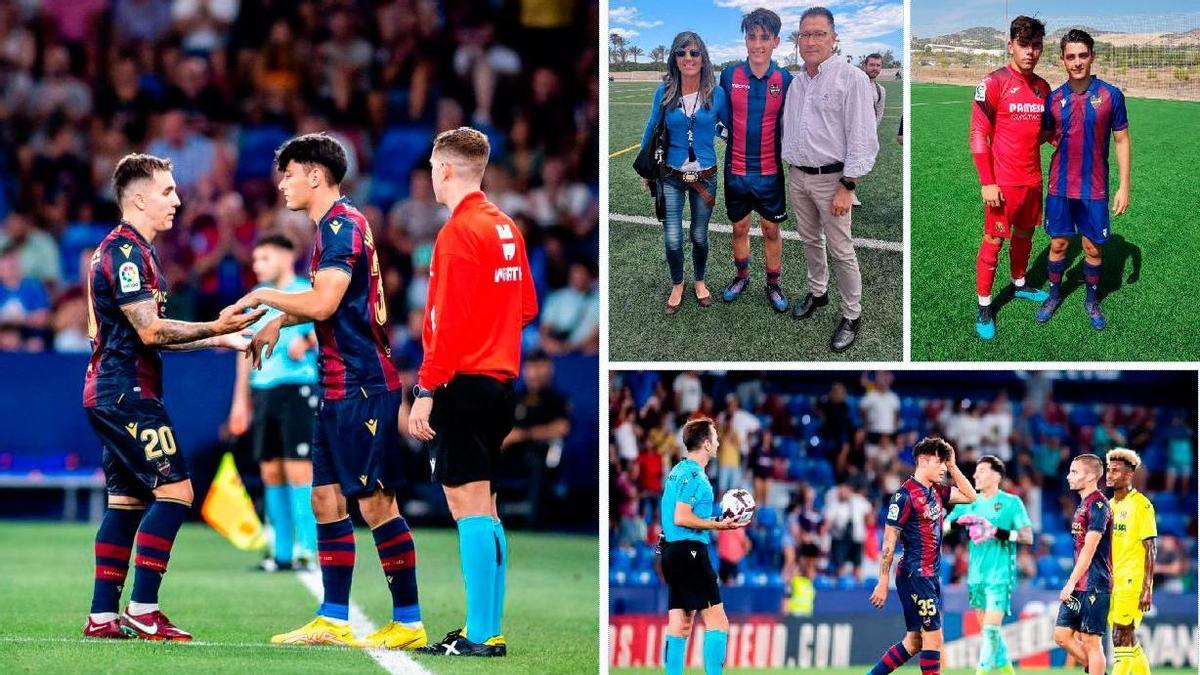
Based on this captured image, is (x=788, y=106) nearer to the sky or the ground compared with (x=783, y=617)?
nearer to the sky

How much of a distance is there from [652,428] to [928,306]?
210 inches

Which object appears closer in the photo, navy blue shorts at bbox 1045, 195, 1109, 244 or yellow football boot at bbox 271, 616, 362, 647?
yellow football boot at bbox 271, 616, 362, 647

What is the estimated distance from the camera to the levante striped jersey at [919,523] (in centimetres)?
870

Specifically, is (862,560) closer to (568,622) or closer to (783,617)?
(783,617)

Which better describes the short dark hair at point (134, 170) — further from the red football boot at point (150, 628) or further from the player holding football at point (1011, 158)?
the player holding football at point (1011, 158)

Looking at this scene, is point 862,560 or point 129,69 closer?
point 862,560

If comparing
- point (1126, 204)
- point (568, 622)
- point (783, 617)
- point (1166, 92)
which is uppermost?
point (1166, 92)

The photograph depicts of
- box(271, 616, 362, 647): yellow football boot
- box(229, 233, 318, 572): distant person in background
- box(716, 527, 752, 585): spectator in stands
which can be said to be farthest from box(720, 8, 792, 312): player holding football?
box(716, 527, 752, 585): spectator in stands

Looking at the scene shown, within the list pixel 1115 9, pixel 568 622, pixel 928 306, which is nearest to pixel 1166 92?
pixel 1115 9

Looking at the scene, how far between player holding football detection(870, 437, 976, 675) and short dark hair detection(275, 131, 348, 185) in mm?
3456

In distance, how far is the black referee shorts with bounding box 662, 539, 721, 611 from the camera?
7746 millimetres

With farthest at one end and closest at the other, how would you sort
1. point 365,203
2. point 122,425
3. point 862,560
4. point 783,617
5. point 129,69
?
point 129,69 → point 365,203 → point 862,560 → point 783,617 → point 122,425

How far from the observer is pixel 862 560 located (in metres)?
14.6

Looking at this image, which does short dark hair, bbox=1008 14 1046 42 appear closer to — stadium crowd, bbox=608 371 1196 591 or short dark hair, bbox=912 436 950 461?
short dark hair, bbox=912 436 950 461
